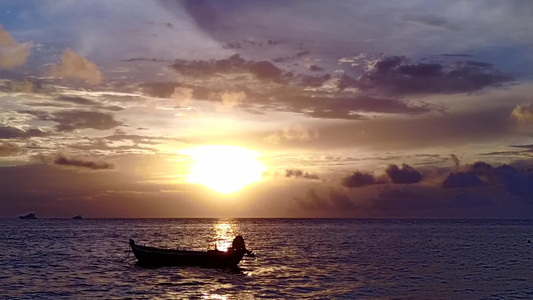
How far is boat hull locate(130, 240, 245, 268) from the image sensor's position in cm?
5697

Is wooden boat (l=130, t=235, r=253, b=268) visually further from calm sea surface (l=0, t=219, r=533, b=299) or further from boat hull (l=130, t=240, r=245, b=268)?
calm sea surface (l=0, t=219, r=533, b=299)

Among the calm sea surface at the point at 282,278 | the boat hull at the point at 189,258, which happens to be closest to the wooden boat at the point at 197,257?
the boat hull at the point at 189,258

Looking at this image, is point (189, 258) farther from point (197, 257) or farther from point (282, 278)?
point (282, 278)

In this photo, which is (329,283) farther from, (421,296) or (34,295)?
(34,295)

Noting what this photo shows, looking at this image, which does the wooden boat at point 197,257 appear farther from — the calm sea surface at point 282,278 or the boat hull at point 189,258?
the calm sea surface at point 282,278

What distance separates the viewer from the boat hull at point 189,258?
5697 centimetres

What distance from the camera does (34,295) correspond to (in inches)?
1630

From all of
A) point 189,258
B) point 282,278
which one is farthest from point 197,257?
point 282,278

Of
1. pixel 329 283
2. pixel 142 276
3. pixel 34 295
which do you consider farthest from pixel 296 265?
pixel 34 295

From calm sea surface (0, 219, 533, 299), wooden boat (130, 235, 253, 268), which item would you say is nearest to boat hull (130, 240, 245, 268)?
wooden boat (130, 235, 253, 268)

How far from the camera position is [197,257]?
57969mm

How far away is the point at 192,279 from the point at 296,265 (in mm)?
→ 16067

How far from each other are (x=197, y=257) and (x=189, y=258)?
0.92 meters

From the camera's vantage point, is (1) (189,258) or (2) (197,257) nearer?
(2) (197,257)
